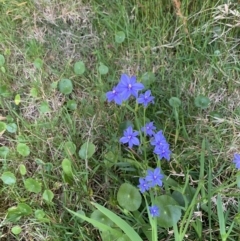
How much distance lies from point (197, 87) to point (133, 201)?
514mm

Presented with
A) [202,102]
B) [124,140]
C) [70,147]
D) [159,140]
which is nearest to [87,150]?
[70,147]

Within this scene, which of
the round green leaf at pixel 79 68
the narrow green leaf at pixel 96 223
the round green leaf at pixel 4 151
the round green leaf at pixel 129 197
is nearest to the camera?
the narrow green leaf at pixel 96 223

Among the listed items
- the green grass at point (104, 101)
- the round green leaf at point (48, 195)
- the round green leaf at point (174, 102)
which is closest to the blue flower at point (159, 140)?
the green grass at point (104, 101)

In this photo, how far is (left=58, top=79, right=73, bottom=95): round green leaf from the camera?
5.75ft

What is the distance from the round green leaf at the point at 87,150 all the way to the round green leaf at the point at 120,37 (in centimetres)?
44

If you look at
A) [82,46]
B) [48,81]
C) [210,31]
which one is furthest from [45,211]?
[210,31]

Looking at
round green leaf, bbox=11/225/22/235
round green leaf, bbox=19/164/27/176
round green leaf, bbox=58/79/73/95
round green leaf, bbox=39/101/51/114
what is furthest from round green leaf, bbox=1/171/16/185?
round green leaf, bbox=58/79/73/95

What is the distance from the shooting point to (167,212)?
4.61ft

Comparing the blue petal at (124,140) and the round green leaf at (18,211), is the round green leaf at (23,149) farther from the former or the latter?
the blue petal at (124,140)

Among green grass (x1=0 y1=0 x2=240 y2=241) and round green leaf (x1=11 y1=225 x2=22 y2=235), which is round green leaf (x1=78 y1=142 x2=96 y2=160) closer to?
Result: green grass (x1=0 y1=0 x2=240 y2=241)

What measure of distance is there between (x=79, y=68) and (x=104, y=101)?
0.54 feet

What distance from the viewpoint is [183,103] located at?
1.72m

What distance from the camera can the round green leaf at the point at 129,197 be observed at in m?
1.45

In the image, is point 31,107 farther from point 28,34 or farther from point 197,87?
point 197,87
